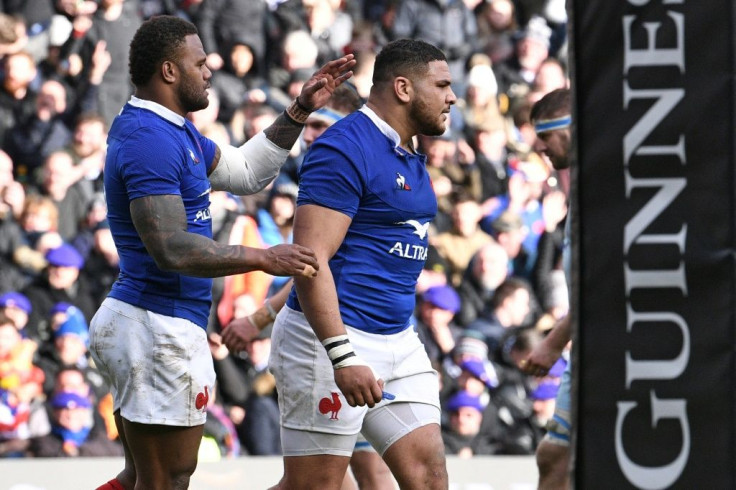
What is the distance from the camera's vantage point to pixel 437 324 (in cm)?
960

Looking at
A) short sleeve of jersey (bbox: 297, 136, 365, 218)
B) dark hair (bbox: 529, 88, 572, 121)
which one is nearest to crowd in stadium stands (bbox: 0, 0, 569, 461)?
dark hair (bbox: 529, 88, 572, 121)

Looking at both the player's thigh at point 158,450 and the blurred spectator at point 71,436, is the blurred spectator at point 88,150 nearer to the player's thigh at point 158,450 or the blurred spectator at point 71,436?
the blurred spectator at point 71,436

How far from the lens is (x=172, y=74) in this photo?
17.4 feet

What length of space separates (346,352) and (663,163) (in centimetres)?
161

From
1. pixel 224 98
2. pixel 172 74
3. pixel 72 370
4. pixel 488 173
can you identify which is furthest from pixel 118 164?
pixel 488 173

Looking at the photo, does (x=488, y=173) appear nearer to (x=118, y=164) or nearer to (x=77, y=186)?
(x=77, y=186)

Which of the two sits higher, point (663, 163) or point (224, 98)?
point (224, 98)

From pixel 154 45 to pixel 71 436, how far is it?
416cm

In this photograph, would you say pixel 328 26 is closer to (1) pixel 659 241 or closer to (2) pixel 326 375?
(2) pixel 326 375

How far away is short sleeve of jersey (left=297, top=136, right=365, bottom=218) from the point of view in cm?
497

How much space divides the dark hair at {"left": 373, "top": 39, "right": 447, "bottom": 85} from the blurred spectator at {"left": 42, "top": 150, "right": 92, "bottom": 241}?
175 inches

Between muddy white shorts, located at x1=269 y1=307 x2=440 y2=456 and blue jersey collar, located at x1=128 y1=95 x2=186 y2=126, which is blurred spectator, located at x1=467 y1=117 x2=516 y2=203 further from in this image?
blue jersey collar, located at x1=128 y1=95 x2=186 y2=126

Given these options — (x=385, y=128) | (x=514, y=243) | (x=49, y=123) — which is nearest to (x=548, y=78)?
(x=514, y=243)

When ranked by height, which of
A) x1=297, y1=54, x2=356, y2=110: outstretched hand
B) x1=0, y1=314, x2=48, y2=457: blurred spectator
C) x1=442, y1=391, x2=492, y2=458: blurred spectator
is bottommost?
x1=442, y1=391, x2=492, y2=458: blurred spectator
